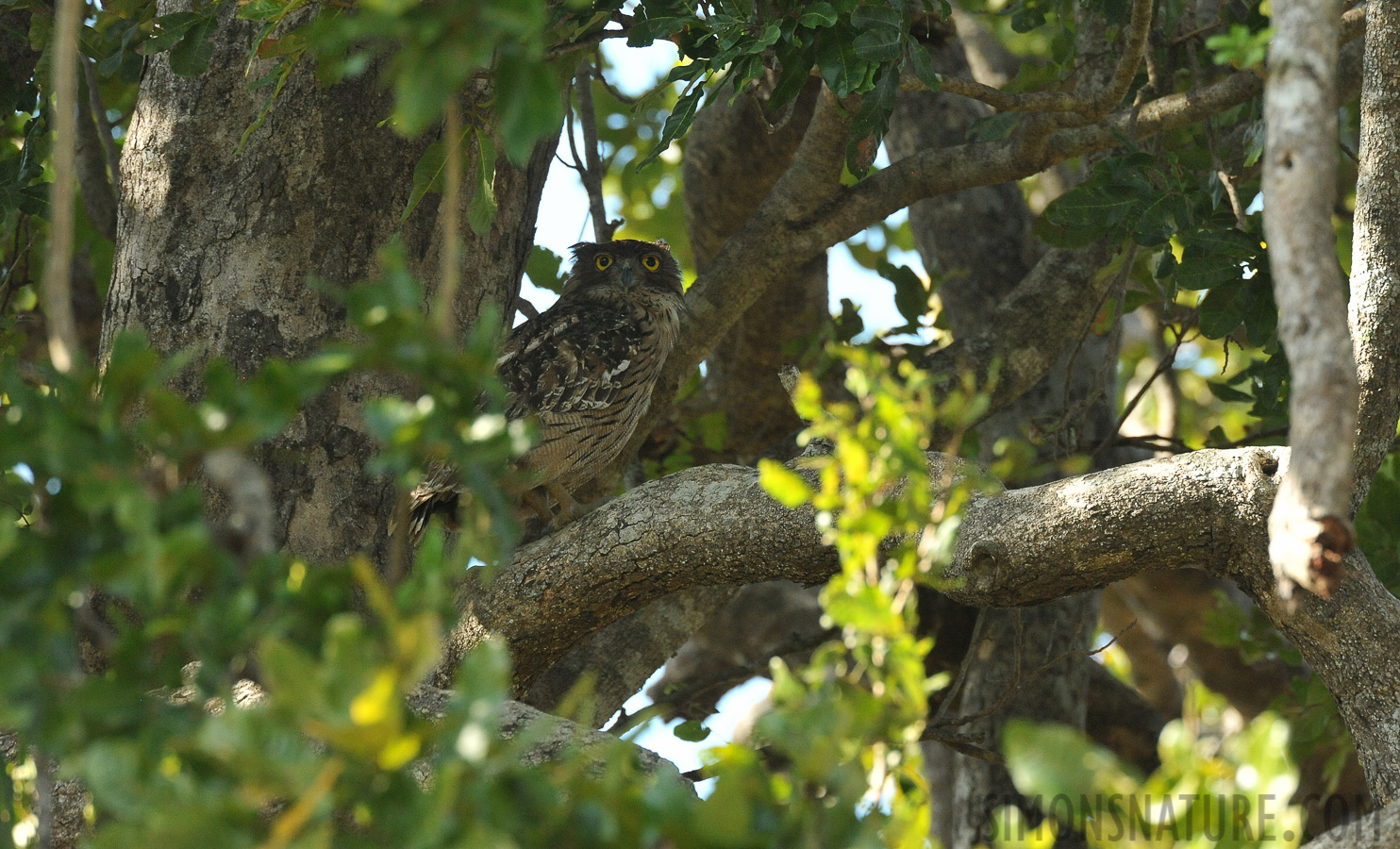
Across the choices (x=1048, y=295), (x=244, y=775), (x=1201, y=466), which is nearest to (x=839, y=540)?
(x=244, y=775)

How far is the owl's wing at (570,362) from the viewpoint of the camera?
14.4 feet

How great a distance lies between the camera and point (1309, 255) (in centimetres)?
146

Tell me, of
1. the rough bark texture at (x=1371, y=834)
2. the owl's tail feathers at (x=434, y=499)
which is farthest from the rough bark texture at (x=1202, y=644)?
the rough bark texture at (x=1371, y=834)

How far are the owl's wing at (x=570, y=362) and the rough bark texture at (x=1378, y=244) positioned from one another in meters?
2.52

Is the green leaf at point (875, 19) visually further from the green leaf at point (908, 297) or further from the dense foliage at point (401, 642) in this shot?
the green leaf at point (908, 297)

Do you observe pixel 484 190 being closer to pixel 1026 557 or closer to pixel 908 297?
pixel 1026 557

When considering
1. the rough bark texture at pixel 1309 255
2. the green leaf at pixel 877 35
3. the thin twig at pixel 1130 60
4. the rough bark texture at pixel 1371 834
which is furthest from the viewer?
the thin twig at pixel 1130 60

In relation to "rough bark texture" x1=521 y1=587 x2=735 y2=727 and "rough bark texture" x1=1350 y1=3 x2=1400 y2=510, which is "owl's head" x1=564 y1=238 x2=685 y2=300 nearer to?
"rough bark texture" x1=521 y1=587 x2=735 y2=727

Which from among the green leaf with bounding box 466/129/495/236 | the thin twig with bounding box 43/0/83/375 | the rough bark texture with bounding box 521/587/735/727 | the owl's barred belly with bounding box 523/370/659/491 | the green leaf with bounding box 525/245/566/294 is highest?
the green leaf with bounding box 525/245/566/294

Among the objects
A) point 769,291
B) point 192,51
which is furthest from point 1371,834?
point 769,291

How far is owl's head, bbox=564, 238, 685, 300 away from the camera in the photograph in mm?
A: 5113

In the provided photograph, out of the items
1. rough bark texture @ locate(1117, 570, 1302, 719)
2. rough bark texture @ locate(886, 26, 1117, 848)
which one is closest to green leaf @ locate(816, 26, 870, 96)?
rough bark texture @ locate(886, 26, 1117, 848)

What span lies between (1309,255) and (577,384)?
3194mm

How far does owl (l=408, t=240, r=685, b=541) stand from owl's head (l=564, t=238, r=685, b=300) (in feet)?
0.35
